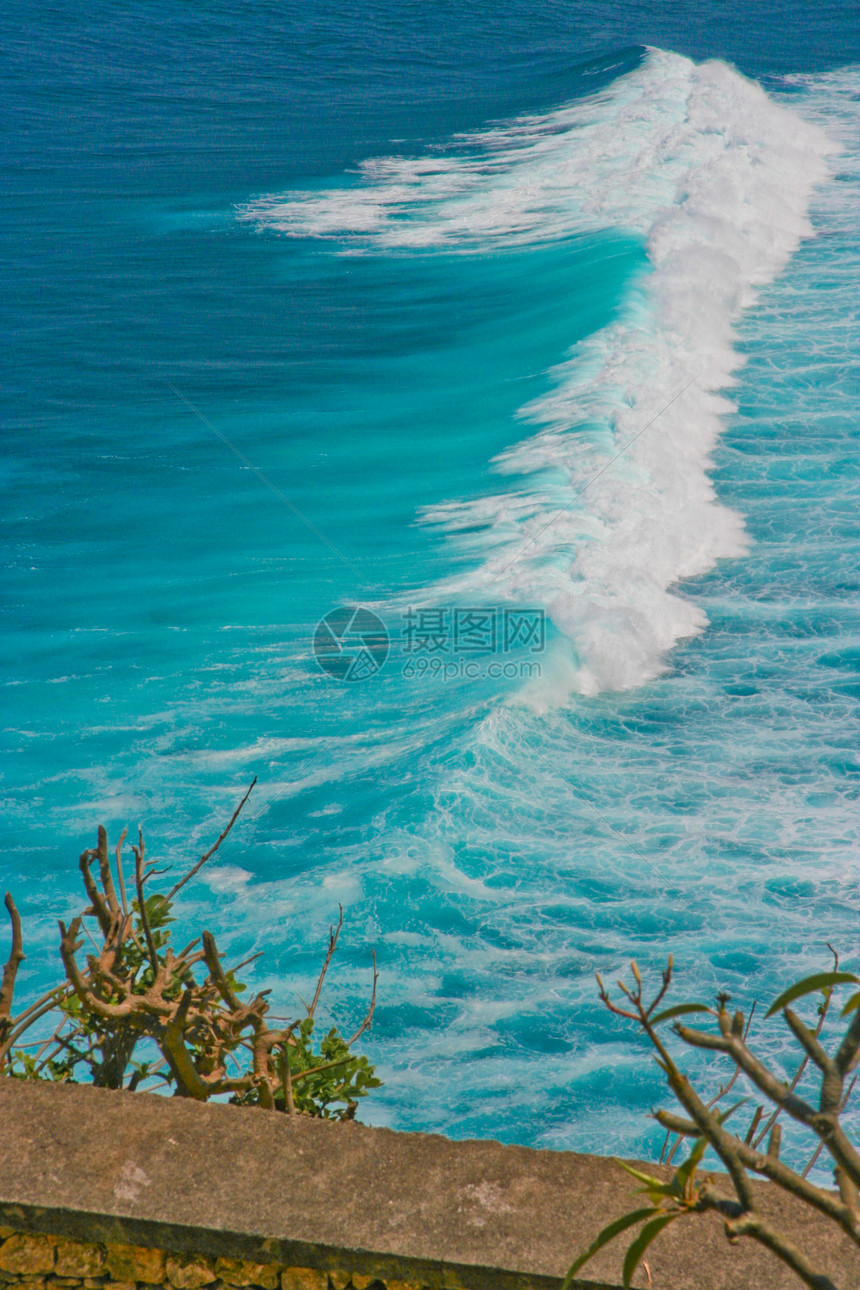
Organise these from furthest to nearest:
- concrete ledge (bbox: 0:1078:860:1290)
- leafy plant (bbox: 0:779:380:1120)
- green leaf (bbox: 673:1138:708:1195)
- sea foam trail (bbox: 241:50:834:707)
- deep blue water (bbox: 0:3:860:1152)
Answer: sea foam trail (bbox: 241:50:834:707) → deep blue water (bbox: 0:3:860:1152) → leafy plant (bbox: 0:779:380:1120) → concrete ledge (bbox: 0:1078:860:1290) → green leaf (bbox: 673:1138:708:1195)

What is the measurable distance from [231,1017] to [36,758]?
187 inches

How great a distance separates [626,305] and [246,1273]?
1117 centimetres

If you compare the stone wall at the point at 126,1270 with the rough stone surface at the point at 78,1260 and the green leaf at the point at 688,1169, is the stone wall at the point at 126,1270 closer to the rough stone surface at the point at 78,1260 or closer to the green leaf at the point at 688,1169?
the rough stone surface at the point at 78,1260

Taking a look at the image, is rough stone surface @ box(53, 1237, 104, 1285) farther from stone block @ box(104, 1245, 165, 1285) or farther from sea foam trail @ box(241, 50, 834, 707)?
sea foam trail @ box(241, 50, 834, 707)

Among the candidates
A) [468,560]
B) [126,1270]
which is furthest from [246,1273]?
[468,560]

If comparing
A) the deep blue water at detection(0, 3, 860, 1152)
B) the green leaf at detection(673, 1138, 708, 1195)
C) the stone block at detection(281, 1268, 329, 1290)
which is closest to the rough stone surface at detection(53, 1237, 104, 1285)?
the stone block at detection(281, 1268, 329, 1290)

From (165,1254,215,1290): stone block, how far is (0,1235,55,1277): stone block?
0.22m

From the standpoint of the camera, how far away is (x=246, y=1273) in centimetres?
185

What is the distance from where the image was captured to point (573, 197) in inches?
613

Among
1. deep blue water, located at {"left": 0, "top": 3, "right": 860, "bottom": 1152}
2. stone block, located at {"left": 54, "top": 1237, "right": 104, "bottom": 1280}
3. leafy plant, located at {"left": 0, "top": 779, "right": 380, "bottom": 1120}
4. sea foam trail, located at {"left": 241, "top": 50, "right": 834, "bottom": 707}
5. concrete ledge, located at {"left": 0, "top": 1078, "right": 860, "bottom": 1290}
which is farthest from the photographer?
sea foam trail, located at {"left": 241, "top": 50, "right": 834, "bottom": 707}

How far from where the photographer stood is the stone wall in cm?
185

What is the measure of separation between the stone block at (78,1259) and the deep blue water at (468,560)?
7.20 ft

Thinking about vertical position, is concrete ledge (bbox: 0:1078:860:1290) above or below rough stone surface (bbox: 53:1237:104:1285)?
above

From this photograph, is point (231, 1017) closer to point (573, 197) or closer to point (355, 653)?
point (355, 653)
